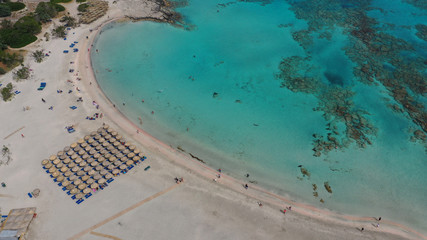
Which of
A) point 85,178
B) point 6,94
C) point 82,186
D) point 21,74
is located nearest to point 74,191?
point 82,186

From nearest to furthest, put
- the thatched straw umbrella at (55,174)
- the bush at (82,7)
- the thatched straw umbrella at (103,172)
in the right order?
1. the thatched straw umbrella at (55,174)
2. the thatched straw umbrella at (103,172)
3. the bush at (82,7)

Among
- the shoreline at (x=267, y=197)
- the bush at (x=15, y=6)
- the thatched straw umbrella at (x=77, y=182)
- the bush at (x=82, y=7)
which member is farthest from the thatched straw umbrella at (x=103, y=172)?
the bush at (x=15, y=6)

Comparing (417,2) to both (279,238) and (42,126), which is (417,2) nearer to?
(279,238)

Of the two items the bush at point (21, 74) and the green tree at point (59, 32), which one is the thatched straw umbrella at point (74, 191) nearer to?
the bush at point (21, 74)

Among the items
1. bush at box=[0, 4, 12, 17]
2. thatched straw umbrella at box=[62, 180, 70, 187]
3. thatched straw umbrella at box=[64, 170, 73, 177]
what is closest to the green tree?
bush at box=[0, 4, 12, 17]

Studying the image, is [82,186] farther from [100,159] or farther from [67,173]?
[100,159]

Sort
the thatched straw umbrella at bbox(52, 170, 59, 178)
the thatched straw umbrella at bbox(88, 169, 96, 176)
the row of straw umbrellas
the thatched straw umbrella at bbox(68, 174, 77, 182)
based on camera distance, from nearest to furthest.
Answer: the row of straw umbrellas
the thatched straw umbrella at bbox(68, 174, 77, 182)
the thatched straw umbrella at bbox(52, 170, 59, 178)
the thatched straw umbrella at bbox(88, 169, 96, 176)

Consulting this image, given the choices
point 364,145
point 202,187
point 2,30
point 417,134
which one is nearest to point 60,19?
point 2,30

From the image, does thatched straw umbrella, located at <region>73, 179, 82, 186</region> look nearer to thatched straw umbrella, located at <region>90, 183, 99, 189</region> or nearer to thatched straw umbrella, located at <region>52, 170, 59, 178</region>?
thatched straw umbrella, located at <region>90, 183, 99, 189</region>
